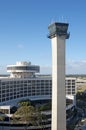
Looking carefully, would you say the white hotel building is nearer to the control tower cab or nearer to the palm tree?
the control tower cab

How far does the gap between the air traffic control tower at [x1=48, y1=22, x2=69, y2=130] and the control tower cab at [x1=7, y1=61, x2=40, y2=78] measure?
165 feet

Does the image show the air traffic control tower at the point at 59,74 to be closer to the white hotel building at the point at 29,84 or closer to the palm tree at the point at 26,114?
the palm tree at the point at 26,114

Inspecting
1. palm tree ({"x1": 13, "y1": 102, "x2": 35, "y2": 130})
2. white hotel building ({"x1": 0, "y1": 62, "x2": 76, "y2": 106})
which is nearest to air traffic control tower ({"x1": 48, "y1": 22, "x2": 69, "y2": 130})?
palm tree ({"x1": 13, "y1": 102, "x2": 35, "y2": 130})

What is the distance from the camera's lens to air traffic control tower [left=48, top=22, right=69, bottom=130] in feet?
227

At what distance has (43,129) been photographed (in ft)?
258

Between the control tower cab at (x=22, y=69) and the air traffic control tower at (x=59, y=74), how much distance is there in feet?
165

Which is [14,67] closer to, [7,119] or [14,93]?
[14,93]

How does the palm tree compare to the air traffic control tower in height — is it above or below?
below

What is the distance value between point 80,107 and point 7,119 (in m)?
49.5

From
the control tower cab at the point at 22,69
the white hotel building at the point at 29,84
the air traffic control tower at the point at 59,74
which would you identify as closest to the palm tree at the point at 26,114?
the air traffic control tower at the point at 59,74

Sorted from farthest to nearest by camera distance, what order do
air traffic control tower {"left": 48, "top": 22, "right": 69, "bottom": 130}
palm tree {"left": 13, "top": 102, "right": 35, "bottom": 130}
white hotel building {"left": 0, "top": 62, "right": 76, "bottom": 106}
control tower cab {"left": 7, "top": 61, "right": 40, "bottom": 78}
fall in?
control tower cab {"left": 7, "top": 61, "right": 40, "bottom": 78}
white hotel building {"left": 0, "top": 62, "right": 76, "bottom": 106}
palm tree {"left": 13, "top": 102, "right": 35, "bottom": 130}
air traffic control tower {"left": 48, "top": 22, "right": 69, "bottom": 130}

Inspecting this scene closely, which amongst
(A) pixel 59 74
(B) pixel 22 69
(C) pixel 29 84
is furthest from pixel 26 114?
(B) pixel 22 69

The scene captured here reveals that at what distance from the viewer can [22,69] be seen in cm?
12125

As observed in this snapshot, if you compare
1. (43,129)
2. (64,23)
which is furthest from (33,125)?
(64,23)
